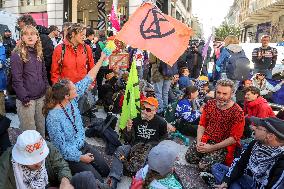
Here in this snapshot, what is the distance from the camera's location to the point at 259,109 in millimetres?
5094

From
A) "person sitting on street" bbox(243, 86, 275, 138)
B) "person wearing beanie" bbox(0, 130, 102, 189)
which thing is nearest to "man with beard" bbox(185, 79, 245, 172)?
"person sitting on street" bbox(243, 86, 275, 138)

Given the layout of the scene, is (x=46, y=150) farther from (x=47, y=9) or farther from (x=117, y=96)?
(x=47, y=9)

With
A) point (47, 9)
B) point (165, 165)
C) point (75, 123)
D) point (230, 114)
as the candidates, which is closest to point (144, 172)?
point (165, 165)

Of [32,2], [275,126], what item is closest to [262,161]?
[275,126]

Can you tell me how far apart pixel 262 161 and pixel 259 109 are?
2087mm

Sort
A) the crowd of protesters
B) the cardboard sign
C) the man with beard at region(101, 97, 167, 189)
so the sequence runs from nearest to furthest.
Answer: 1. the crowd of protesters
2. the man with beard at region(101, 97, 167, 189)
3. the cardboard sign

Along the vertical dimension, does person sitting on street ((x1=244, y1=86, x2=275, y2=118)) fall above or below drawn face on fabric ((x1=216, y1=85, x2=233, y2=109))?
below

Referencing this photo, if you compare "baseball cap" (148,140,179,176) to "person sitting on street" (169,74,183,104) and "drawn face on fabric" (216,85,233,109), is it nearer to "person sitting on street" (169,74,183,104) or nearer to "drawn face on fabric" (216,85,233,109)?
"drawn face on fabric" (216,85,233,109)

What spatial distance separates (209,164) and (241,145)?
53cm

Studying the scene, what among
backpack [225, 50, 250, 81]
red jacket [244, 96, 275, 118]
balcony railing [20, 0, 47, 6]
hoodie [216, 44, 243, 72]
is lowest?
red jacket [244, 96, 275, 118]

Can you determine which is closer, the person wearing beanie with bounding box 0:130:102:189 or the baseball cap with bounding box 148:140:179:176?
the baseball cap with bounding box 148:140:179:176

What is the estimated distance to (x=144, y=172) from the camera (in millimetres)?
2623

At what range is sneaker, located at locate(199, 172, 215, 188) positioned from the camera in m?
3.98

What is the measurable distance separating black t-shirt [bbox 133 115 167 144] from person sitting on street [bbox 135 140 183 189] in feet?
5.96
